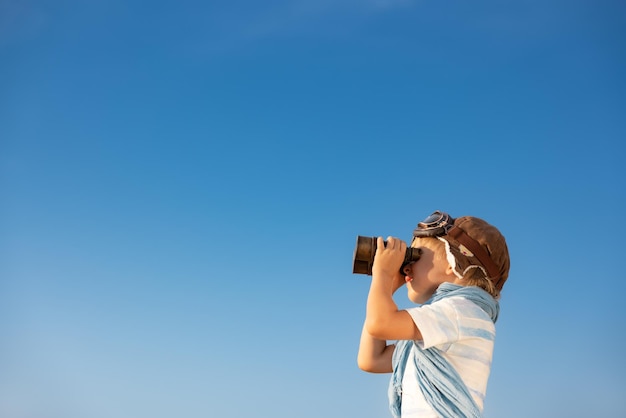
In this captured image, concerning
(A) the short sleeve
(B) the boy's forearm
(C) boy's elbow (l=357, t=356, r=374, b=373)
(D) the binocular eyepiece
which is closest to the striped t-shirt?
(A) the short sleeve

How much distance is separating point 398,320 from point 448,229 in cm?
71

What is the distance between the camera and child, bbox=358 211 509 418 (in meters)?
3.30

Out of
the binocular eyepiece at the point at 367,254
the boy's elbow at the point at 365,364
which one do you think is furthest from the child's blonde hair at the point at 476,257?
the boy's elbow at the point at 365,364

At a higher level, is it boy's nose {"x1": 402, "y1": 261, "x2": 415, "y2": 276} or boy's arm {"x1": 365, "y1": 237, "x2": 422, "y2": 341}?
boy's nose {"x1": 402, "y1": 261, "x2": 415, "y2": 276}

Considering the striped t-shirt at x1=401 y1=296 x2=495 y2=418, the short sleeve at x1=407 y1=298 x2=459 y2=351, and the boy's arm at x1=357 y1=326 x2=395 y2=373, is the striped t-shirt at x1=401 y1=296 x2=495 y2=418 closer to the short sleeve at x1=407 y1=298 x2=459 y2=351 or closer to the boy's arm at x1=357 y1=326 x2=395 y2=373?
the short sleeve at x1=407 y1=298 x2=459 y2=351

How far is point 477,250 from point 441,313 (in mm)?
498

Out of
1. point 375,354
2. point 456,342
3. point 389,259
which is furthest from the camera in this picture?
point 375,354

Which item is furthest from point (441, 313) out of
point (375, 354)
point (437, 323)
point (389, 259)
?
point (375, 354)

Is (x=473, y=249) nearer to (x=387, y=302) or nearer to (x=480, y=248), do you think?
(x=480, y=248)

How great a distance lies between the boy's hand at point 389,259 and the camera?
11.5 feet

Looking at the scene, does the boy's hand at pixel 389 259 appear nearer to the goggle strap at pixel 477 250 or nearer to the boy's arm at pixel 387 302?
the boy's arm at pixel 387 302

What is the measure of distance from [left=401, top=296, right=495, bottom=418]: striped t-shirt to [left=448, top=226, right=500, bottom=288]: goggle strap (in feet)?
0.92

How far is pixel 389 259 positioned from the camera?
355 cm

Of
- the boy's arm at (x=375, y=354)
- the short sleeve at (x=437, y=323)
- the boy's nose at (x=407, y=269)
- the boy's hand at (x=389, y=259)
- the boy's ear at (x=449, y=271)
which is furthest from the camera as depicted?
the boy's arm at (x=375, y=354)
